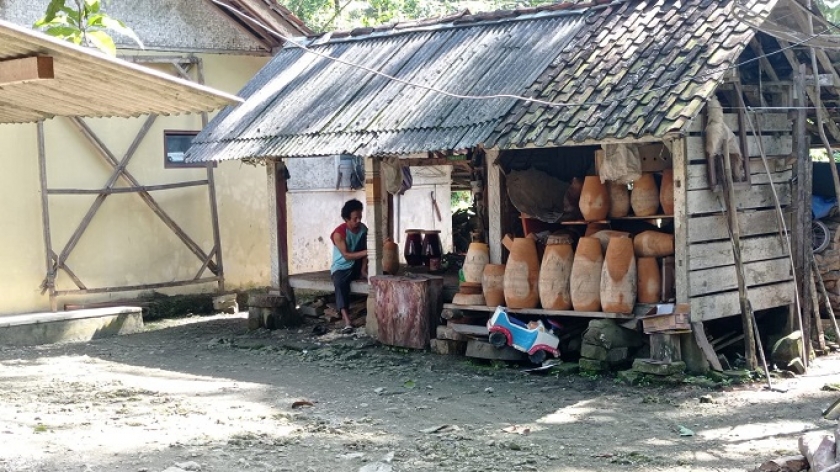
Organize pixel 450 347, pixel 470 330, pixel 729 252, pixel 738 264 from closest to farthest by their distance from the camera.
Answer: pixel 738 264
pixel 729 252
pixel 470 330
pixel 450 347

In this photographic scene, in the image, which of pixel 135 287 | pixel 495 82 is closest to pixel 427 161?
pixel 495 82

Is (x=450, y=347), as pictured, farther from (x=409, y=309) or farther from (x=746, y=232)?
(x=746, y=232)

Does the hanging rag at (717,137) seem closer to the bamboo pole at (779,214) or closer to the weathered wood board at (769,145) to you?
the weathered wood board at (769,145)

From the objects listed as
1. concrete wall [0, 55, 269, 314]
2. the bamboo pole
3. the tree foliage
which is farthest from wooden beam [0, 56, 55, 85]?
concrete wall [0, 55, 269, 314]

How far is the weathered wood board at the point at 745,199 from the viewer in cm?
956

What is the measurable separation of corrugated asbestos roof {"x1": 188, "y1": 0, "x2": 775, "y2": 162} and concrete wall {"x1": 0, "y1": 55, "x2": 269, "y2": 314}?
1.98 metres

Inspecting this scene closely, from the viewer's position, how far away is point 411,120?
1113 centimetres

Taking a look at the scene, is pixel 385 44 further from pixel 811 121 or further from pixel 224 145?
pixel 811 121

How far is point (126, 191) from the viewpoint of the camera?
15.1 metres

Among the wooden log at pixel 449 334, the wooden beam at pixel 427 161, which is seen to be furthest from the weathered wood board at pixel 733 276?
the wooden beam at pixel 427 161

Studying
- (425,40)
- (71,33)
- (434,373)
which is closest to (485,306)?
(434,373)

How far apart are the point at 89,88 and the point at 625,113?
187 inches

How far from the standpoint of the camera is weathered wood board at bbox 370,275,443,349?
11453mm

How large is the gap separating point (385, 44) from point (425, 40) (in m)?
0.66
